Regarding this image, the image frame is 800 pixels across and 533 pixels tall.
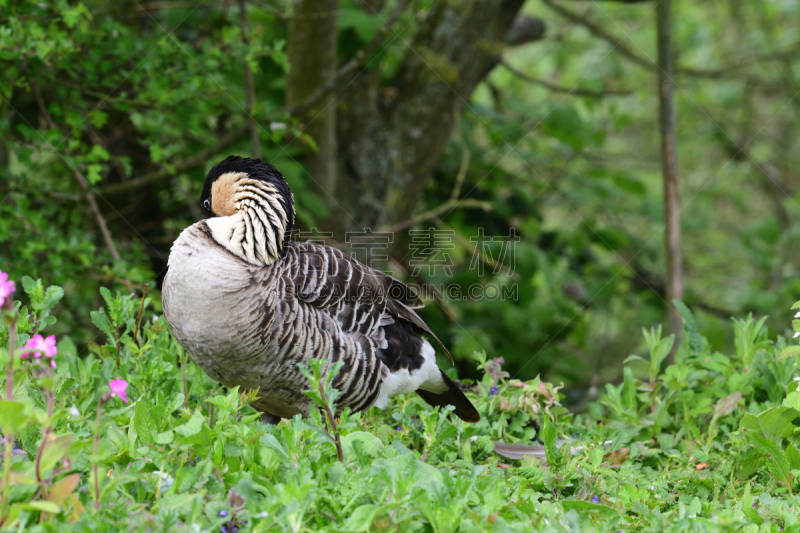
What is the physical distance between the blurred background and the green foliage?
2.57 ft

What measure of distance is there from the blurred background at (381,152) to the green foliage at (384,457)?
2.57 ft

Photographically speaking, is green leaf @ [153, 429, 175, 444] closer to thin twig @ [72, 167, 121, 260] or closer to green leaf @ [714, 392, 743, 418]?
thin twig @ [72, 167, 121, 260]

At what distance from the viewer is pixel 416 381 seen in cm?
393

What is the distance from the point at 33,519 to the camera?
1987 mm

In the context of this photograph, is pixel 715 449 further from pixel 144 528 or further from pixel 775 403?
pixel 144 528

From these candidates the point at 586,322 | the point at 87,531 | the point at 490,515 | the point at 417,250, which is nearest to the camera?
the point at 87,531

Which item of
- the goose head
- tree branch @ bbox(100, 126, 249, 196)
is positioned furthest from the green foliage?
tree branch @ bbox(100, 126, 249, 196)

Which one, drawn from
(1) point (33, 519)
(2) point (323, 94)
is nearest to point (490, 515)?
(1) point (33, 519)

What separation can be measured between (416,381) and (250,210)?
1329 mm

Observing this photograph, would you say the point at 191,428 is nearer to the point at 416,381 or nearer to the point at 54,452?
the point at 54,452

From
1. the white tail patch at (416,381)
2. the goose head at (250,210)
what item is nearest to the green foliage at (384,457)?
the white tail patch at (416,381)

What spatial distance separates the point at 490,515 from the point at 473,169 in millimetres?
5044

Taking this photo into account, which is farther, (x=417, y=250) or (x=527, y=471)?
(x=417, y=250)

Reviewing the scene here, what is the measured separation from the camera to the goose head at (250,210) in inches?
135
